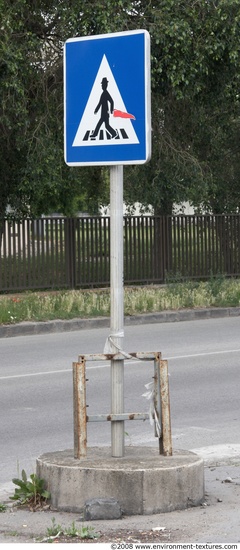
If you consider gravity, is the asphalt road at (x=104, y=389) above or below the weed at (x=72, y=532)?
above

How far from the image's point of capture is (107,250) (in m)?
24.2

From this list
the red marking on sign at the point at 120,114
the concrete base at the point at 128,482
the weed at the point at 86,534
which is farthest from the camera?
the red marking on sign at the point at 120,114

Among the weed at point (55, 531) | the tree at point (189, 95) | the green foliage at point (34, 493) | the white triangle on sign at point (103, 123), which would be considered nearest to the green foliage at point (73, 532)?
the weed at point (55, 531)

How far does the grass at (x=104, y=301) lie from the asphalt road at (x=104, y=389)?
0.80 meters

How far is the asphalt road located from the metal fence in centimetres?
509

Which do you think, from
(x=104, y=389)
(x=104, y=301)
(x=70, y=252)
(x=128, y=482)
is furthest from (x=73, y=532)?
(x=70, y=252)

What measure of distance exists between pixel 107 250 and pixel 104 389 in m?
13.0

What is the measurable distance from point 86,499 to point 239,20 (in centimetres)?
1567

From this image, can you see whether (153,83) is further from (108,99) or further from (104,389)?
(108,99)

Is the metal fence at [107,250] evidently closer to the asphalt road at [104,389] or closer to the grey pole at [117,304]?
the asphalt road at [104,389]

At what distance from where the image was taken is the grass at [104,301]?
17953 millimetres

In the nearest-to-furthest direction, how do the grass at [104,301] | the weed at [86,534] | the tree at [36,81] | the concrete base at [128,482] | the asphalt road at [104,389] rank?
1. the weed at [86,534]
2. the concrete base at [128,482]
3. the asphalt road at [104,389]
4. the grass at [104,301]
5. the tree at [36,81]

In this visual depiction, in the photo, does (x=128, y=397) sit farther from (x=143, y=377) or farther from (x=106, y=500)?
(x=106, y=500)

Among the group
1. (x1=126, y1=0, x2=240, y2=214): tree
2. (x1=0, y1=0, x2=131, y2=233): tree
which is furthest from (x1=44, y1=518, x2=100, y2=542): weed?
(x1=126, y1=0, x2=240, y2=214): tree
